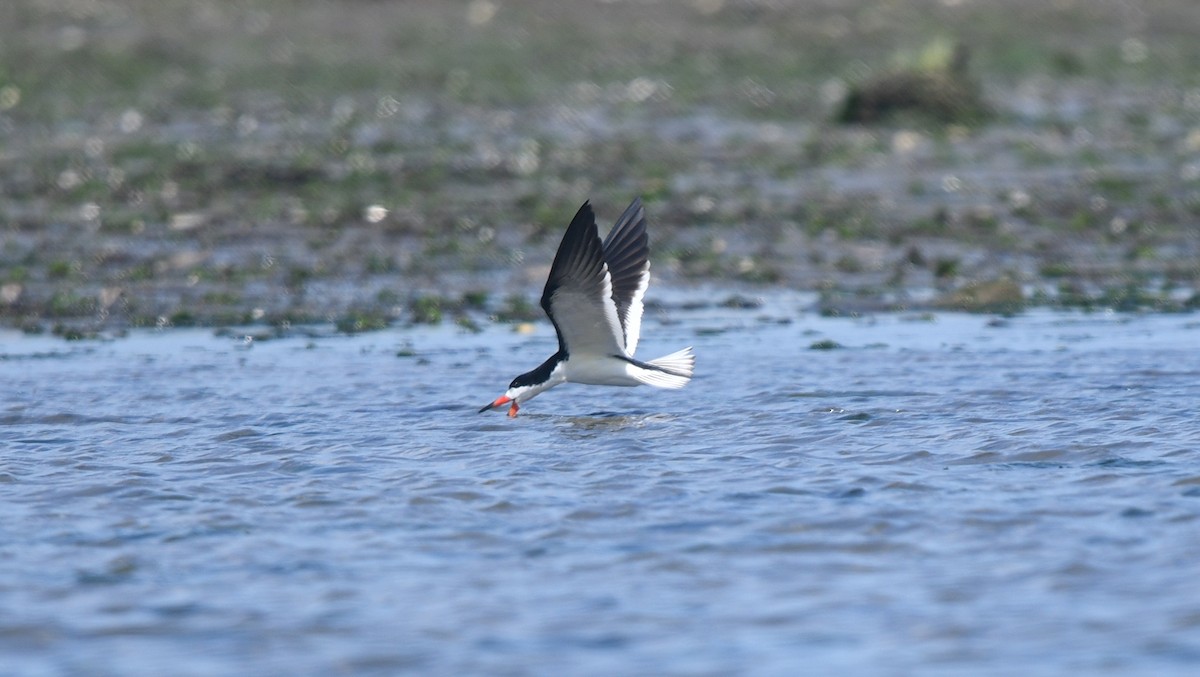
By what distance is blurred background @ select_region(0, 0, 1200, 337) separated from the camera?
1340 cm

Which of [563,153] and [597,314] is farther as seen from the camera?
[563,153]

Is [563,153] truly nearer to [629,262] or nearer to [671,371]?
[629,262]

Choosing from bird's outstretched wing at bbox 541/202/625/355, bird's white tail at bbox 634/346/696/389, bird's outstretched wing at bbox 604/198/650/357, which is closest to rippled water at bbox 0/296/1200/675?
bird's white tail at bbox 634/346/696/389

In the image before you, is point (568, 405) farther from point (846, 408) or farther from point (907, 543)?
point (907, 543)

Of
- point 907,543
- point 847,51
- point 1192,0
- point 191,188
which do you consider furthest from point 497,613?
point 1192,0

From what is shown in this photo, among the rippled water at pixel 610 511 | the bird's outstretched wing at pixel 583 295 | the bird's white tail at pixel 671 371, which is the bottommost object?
the rippled water at pixel 610 511

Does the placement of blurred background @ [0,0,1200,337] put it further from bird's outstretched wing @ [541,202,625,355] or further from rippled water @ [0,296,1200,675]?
bird's outstretched wing @ [541,202,625,355]

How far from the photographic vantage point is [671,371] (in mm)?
9266

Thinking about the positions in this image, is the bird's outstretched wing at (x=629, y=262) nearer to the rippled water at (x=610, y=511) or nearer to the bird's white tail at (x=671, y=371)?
the bird's white tail at (x=671, y=371)

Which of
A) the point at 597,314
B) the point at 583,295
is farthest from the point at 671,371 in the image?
the point at 583,295

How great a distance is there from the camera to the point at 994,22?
105 ft

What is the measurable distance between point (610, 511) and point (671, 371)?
2104 millimetres

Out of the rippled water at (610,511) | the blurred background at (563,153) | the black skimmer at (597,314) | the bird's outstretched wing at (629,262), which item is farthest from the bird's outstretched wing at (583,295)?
the blurred background at (563,153)

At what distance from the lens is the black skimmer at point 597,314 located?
347 inches
